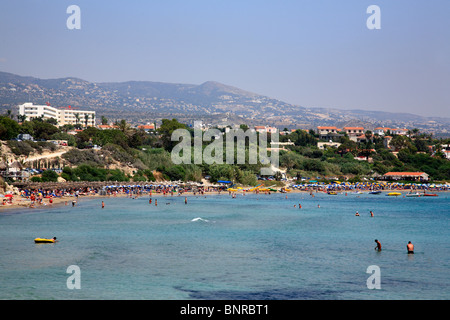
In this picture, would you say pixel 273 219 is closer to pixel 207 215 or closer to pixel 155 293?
pixel 207 215

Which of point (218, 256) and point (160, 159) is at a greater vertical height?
point (160, 159)

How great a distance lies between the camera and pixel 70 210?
5381cm

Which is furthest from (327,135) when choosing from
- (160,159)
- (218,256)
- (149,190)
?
(218,256)

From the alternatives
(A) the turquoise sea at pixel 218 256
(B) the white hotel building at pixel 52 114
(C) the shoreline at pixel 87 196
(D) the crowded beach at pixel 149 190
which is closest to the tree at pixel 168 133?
(D) the crowded beach at pixel 149 190

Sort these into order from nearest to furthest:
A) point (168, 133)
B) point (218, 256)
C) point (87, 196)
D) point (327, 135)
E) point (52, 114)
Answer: point (218, 256)
point (87, 196)
point (168, 133)
point (327, 135)
point (52, 114)

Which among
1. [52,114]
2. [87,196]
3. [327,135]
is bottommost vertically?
[87,196]

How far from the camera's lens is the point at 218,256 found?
29.0 m

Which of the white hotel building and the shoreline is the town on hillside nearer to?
the shoreline

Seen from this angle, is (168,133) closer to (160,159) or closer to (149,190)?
(160,159)

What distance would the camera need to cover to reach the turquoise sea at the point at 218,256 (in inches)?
836

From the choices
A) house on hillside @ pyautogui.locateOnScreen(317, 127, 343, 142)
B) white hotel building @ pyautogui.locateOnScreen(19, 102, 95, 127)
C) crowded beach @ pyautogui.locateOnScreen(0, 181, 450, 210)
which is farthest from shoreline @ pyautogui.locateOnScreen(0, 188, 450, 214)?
white hotel building @ pyautogui.locateOnScreen(19, 102, 95, 127)

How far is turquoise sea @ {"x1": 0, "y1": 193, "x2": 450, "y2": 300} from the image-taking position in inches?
836

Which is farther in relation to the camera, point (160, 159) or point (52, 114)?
point (52, 114)

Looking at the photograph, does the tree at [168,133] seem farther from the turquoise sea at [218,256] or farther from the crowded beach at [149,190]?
the turquoise sea at [218,256]
